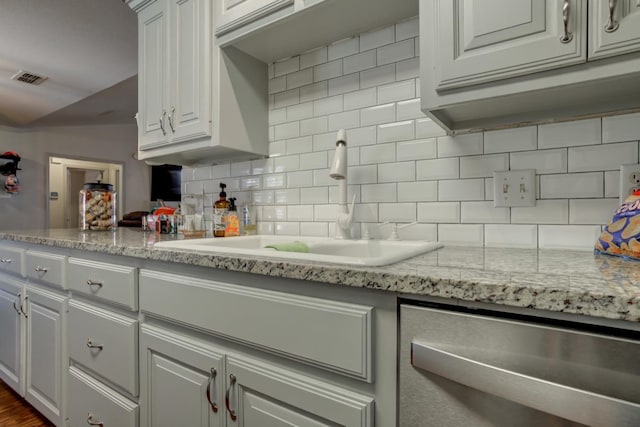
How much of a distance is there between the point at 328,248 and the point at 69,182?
6.77 meters

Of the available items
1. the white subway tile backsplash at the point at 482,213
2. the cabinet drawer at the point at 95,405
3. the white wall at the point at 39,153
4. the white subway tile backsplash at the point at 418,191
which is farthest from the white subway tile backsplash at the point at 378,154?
the white wall at the point at 39,153

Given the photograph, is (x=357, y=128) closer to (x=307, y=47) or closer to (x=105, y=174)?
(x=307, y=47)

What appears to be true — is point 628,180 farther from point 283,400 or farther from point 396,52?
point 283,400

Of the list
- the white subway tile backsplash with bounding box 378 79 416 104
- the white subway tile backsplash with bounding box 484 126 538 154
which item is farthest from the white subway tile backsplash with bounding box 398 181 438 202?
the white subway tile backsplash with bounding box 378 79 416 104

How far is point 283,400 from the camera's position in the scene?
80 cm

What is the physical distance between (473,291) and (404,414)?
272mm

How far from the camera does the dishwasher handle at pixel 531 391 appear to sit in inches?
17.5

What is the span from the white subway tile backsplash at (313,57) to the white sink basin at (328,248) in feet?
2.55

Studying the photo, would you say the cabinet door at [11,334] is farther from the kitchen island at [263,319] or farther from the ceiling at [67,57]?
the ceiling at [67,57]

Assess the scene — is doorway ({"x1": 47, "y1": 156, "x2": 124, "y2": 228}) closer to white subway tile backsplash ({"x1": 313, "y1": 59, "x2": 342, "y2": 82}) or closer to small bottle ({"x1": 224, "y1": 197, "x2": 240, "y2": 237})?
small bottle ({"x1": 224, "y1": 197, "x2": 240, "y2": 237})

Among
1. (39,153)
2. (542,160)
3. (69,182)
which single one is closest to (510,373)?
(542,160)

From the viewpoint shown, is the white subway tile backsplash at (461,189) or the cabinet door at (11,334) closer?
the white subway tile backsplash at (461,189)

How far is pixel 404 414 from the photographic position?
2.11 ft

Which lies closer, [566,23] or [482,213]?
[566,23]
